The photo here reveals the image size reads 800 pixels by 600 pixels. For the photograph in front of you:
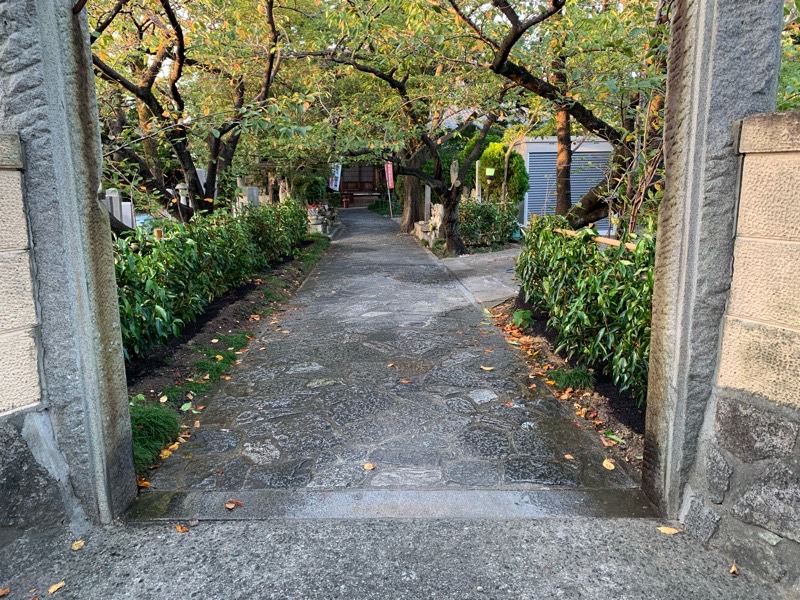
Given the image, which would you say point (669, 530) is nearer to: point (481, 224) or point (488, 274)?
point (488, 274)

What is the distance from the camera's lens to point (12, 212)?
2.47m

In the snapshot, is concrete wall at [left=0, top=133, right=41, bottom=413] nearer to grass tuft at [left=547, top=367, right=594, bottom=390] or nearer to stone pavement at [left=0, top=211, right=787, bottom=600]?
stone pavement at [left=0, top=211, right=787, bottom=600]

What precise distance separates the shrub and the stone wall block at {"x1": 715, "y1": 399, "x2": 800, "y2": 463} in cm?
1245

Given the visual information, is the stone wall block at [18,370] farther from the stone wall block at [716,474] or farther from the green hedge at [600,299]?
the green hedge at [600,299]

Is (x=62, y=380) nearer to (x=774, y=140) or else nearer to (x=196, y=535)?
(x=196, y=535)

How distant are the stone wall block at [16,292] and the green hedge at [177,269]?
2113 mm

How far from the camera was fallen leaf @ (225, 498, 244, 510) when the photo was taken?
122 inches

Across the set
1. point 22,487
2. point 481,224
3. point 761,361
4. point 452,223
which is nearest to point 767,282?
point 761,361

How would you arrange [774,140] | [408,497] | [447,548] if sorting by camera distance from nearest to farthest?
[774,140]
[447,548]
[408,497]

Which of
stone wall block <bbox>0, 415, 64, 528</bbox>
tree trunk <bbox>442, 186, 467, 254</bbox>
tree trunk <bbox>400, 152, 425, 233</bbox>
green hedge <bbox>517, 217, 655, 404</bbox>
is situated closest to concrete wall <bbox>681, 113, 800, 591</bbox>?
green hedge <bbox>517, 217, 655, 404</bbox>

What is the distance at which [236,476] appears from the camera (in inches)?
137

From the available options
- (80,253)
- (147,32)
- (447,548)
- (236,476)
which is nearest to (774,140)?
(447,548)

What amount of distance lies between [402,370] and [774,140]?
3704 mm

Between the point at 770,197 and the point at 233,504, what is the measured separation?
9.42 ft
